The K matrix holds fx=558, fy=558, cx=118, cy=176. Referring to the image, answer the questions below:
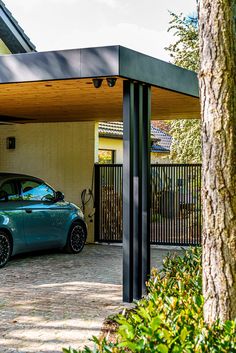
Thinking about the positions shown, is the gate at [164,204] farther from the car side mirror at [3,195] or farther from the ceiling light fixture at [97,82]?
the ceiling light fixture at [97,82]

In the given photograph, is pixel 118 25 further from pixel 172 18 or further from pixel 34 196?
pixel 34 196

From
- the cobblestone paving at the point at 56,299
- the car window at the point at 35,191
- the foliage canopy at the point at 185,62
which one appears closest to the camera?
the cobblestone paving at the point at 56,299

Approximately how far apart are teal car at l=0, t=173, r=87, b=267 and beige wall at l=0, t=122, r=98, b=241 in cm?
189

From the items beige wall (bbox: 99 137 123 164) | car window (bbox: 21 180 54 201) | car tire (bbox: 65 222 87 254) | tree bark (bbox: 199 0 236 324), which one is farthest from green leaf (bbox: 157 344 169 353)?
beige wall (bbox: 99 137 123 164)

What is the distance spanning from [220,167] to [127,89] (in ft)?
10.5

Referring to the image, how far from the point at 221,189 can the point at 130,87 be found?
3260 mm

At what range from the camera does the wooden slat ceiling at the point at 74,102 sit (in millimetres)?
7418

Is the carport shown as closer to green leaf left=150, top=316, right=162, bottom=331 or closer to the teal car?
the teal car

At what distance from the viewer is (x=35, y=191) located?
33.6 feet

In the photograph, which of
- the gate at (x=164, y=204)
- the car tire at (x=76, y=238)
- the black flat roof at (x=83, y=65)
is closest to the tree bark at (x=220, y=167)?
the black flat roof at (x=83, y=65)

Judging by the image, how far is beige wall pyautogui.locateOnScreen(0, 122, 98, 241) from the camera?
12.7 m

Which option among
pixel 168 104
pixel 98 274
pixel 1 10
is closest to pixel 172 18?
pixel 1 10

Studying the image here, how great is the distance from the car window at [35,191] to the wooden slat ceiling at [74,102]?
138 cm

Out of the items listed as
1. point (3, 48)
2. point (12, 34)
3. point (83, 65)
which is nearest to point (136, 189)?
point (83, 65)
